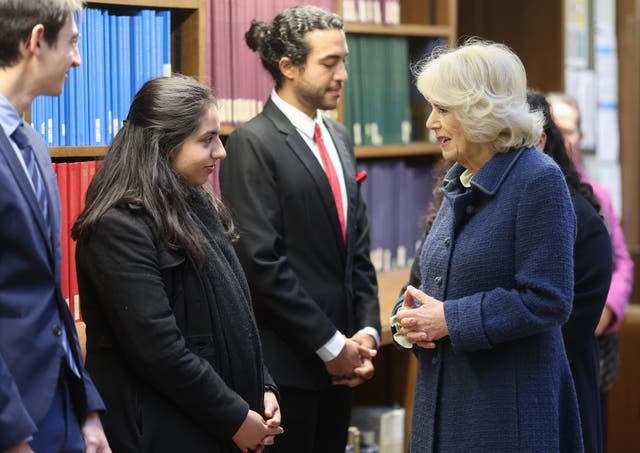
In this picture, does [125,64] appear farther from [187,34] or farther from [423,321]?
[423,321]

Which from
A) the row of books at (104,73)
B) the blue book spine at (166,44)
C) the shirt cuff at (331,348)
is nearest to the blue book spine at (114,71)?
the row of books at (104,73)

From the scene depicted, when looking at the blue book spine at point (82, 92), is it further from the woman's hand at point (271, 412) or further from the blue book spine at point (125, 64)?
the woman's hand at point (271, 412)

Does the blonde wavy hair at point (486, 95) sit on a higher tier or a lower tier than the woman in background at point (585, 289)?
higher

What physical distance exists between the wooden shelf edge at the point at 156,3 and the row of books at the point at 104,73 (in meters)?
0.02

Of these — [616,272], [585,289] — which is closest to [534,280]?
[585,289]

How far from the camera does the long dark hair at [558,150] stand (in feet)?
9.66

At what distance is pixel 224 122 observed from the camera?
3398mm

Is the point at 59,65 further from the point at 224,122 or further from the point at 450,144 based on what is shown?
the point at 224,122

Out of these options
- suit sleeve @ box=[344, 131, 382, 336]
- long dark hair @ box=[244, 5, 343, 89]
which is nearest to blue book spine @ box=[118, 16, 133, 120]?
long dark hair @ box=[244, 5, 343, 89]

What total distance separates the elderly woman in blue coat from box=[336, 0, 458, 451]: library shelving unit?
1203 mm

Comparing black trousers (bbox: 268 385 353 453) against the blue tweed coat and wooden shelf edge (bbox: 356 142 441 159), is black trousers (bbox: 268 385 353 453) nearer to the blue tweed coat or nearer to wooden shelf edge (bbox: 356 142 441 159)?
the blue tweed coat

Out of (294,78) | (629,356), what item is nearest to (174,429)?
(294,78)

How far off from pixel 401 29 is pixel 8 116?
92.1 inches

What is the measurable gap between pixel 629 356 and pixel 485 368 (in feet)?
7.73
